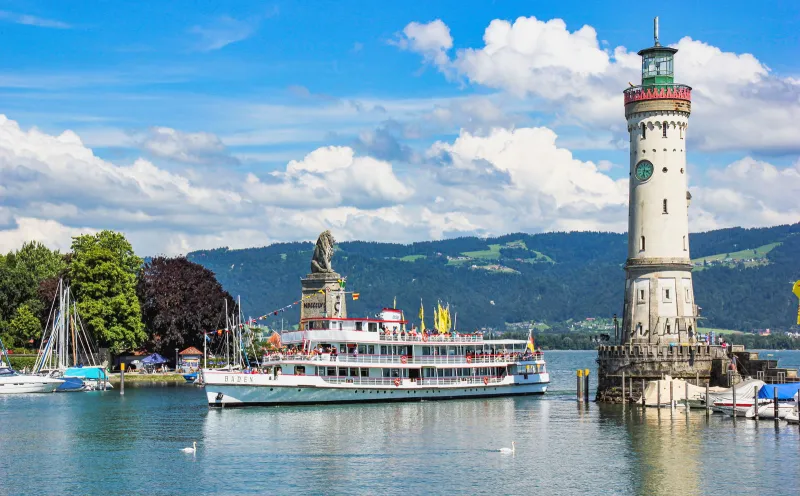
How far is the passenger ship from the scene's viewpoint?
81500 mm

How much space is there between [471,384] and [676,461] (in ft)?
128

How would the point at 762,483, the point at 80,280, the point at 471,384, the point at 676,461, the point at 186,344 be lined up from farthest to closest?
the point at 186,344 → the point at 80,280 → the point at 471,384 → the point at 676,461 → the point at 762,483

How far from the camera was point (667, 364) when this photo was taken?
247 ft


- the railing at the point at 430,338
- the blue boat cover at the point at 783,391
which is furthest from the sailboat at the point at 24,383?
the blue boat cover at the point at 783,391

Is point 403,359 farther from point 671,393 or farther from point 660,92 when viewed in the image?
point 660,92

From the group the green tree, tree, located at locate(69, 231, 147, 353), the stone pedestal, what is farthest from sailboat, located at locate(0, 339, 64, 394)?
the stone pedestal

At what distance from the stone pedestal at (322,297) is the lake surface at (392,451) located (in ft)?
120

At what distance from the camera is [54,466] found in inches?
2088

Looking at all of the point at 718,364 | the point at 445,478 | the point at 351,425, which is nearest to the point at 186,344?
the point at 351,425

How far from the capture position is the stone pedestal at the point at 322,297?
385 feet

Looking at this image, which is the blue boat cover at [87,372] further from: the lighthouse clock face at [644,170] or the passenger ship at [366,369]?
the lighthouse clock face at [644,170]

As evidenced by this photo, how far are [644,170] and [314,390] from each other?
95.2 ft

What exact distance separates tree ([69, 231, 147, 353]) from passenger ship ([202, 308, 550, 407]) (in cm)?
3326

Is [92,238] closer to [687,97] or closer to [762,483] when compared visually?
[687,97]
